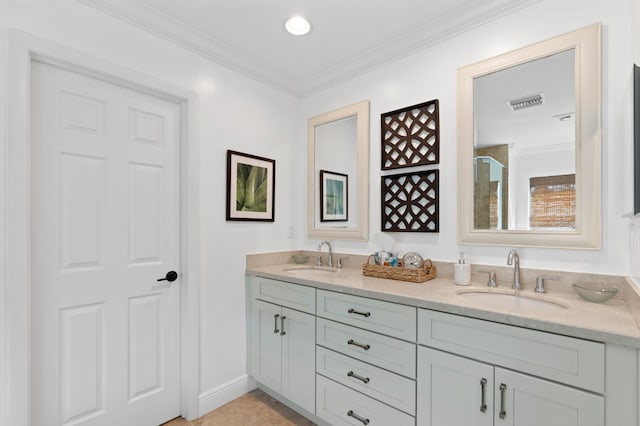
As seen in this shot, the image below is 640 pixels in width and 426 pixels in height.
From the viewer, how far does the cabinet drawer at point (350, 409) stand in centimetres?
155

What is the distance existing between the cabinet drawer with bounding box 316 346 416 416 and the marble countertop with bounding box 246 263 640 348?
0.37 m

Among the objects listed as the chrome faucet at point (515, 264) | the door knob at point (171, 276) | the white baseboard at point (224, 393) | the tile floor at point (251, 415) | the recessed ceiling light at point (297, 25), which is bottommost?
the tile floor at point (251, 415)

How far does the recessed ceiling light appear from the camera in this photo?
191cm

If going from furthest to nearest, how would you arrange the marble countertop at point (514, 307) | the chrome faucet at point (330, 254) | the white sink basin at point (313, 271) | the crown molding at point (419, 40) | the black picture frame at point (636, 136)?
the chrome faucet at point (330, 254) → the white sink basin at point (313, 271) → the crown molding at point (419, 40) → the black picture frame at point (636, 136) → the marble countertop at point (514, 307)

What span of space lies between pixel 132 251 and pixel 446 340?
5.70 feet

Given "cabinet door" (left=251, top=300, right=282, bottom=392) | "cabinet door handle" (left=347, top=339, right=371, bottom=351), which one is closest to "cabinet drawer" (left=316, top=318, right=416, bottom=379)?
"cabinet door handle" (left=347, top=339, right=371, bottom=351)

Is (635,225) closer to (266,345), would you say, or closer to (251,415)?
(266,345)

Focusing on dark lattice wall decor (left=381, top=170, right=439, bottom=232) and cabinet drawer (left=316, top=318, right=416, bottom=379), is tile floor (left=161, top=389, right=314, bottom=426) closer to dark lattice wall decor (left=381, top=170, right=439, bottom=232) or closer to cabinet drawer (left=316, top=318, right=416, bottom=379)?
cabinet drawer (left=316, top=318, right=416, bottom=379)

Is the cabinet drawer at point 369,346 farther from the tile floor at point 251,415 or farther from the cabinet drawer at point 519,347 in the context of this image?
the tile floor at point 251,415

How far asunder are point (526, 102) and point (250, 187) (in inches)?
71.6

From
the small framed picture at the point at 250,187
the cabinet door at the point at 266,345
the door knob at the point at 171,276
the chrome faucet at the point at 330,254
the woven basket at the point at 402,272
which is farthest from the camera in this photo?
the chrome faucet at the point at 330,254

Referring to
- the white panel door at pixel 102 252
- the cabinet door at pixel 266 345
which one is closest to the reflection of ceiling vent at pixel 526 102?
the cabinet door at pixel 266 345

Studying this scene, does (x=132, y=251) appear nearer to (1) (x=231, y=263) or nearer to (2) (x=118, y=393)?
(1) (x=231, y=263)

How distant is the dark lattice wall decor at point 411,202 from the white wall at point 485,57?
0.19 feet
